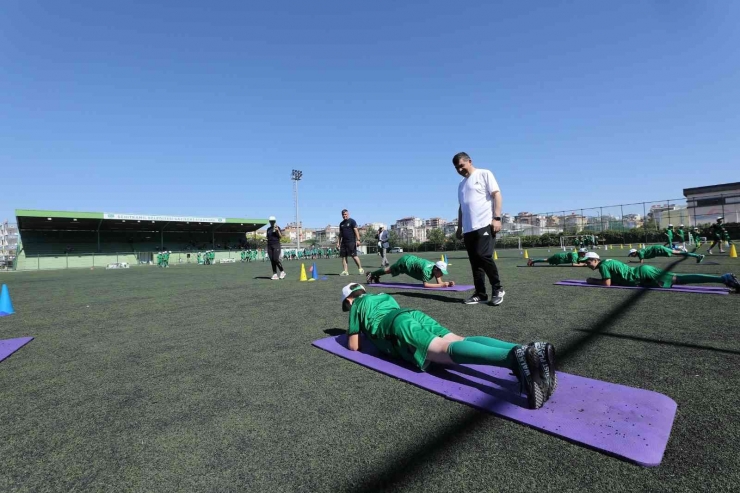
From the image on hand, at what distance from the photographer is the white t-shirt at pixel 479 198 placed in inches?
196

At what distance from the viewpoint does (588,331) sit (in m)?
3.43

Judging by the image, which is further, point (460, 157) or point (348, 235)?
point (348, 235)

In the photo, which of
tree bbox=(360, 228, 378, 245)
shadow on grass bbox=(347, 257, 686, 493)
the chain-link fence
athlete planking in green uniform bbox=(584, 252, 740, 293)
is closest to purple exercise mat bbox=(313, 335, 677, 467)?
shadow on grass bbox=(347, 257, 686, 493)

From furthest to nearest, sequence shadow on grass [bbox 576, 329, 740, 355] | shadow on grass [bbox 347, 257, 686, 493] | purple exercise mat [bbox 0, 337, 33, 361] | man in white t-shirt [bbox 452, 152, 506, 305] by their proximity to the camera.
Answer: man in white t-shirt [bbox 452, 152, 506, 305] → purple exercise mat [bbox 0, 337, 33, 361] → shadow on grass [bbox 576, 329, 740, 355] → shadow on grass [bbox 347, 257, 686, 493]

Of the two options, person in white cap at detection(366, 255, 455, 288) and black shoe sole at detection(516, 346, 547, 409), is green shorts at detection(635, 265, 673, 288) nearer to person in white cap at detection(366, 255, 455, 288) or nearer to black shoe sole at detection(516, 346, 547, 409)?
person in white cap at detection(366, 255, 455, 288)

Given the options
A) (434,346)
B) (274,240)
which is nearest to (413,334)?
(434,346)

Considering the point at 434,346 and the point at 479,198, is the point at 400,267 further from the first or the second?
the point at 434,346

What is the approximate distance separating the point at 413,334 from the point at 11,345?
4.36 meters

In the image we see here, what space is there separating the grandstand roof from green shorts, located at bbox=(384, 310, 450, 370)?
4190 cm

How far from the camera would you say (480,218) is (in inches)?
197

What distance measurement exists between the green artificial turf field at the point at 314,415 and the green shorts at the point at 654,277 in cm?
122

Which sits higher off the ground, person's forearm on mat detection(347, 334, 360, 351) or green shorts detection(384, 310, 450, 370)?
green shorts detection(384, 310, 450, 370)

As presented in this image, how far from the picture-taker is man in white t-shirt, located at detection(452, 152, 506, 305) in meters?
4.92

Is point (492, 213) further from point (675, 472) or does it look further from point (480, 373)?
point (675, 472)
